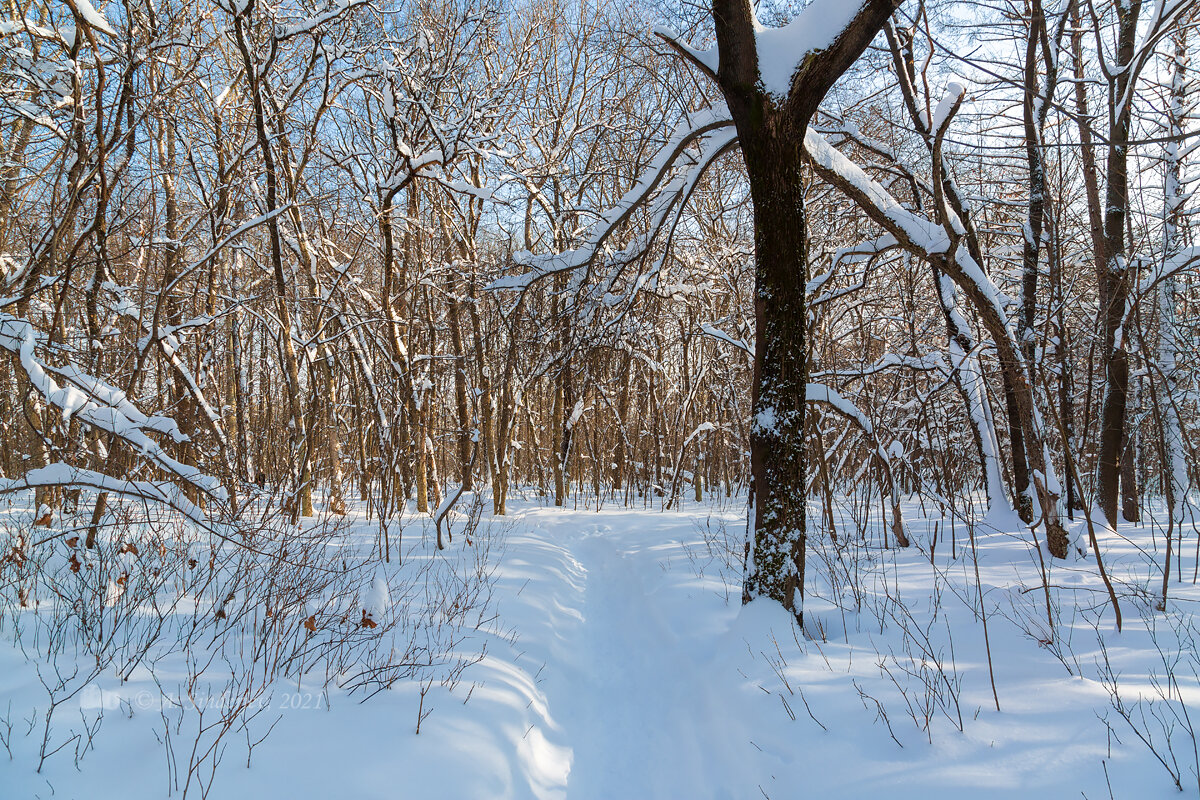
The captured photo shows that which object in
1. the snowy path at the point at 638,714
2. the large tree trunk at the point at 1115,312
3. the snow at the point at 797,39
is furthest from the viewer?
the large tree trunk at the point at 1115,312

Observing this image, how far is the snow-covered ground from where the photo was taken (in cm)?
222

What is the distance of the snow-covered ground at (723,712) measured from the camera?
2223 mm

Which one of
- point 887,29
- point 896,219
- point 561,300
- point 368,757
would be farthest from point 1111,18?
point 368,757

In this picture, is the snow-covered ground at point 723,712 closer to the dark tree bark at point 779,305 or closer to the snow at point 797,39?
the dark tree bark at point 779,305

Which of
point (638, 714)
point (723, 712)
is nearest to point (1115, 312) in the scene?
point (723, 712)

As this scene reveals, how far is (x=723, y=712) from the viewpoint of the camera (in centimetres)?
332

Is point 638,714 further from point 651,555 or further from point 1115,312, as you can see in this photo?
point 1115,312

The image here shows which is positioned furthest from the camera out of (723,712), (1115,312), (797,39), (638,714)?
(1115,312)

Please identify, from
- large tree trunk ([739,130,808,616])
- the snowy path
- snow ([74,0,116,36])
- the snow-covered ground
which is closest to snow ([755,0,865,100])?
large tree trunk ([739,130,808,616])

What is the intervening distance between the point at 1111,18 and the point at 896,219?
542cm

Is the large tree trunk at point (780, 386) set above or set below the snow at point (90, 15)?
below

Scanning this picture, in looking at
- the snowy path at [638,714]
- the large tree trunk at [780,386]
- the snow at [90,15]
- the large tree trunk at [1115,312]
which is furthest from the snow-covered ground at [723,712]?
the snow at [90,15]

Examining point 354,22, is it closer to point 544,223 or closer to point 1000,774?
point 544,223

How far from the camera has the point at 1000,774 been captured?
223 cm
